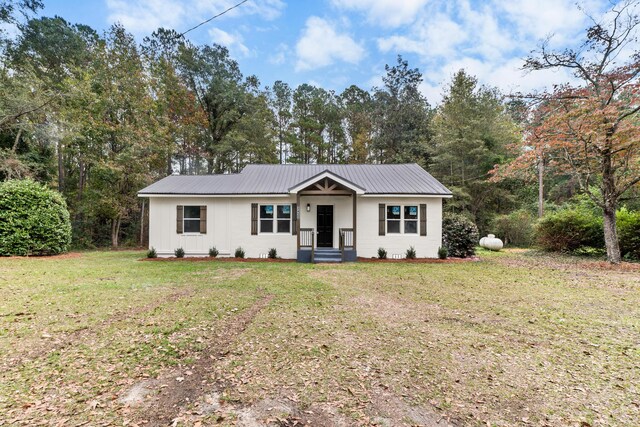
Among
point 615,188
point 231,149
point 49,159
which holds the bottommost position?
point 615,188

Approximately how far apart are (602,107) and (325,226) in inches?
422

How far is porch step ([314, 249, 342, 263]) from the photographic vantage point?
1098cm

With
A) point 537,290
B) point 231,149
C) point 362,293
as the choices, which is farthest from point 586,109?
point 231,149

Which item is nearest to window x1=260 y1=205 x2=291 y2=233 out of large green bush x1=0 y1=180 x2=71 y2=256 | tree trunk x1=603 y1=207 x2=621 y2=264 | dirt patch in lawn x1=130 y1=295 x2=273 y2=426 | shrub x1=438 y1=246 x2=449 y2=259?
shrub x1=438 y1=246 x2=449 y2=259

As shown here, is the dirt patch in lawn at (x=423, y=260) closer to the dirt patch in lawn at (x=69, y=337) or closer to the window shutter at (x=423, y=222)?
the window shutter at (x=423, y=222)

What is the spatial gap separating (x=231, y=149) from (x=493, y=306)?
65.7 ft

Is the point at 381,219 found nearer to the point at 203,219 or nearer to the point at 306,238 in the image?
the point at 306,238

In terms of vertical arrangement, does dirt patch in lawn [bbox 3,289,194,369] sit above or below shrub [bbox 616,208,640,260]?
below

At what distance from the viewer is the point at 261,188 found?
12.1m

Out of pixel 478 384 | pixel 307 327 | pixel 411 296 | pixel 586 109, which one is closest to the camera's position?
pixel 478 384

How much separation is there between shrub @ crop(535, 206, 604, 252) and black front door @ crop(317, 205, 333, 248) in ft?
34.7

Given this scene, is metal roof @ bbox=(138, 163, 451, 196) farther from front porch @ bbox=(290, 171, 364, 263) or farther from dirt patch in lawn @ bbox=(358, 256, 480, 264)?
dirt patch in lawn @ bbox=(358, 256, 480, 264)

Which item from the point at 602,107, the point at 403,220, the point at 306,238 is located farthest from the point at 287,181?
the point at 602,107

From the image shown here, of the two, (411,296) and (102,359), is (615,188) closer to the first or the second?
(411,296)
